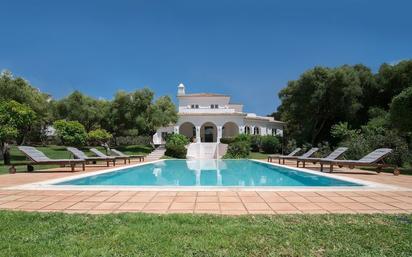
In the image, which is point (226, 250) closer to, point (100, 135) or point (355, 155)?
point (355, 155)

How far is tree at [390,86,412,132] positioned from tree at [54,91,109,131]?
27.4m

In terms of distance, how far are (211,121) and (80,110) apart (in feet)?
49.5

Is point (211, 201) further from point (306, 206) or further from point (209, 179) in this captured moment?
point (209, 179)

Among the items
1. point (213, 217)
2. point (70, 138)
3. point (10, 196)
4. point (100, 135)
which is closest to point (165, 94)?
point (100, 135)

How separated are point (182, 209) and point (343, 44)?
17143mm

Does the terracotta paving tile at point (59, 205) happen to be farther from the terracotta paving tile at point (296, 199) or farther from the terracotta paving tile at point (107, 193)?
the terracotta paving tile at point (296, 199)

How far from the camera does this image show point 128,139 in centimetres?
3947

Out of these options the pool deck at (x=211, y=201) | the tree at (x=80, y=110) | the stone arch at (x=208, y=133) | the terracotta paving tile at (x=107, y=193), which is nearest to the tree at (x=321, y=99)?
the stone arch at (x=208, y=133)

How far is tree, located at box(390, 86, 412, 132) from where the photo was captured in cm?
1410

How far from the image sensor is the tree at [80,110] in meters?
34.0

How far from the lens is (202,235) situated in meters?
3.76

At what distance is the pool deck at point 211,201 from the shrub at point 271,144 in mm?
24164

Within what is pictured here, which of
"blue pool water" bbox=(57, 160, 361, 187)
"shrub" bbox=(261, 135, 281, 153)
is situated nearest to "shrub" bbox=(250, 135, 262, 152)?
"shrub" bbox=(261, 135, 281, 153)

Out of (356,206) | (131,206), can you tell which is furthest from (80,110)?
(356,206)
